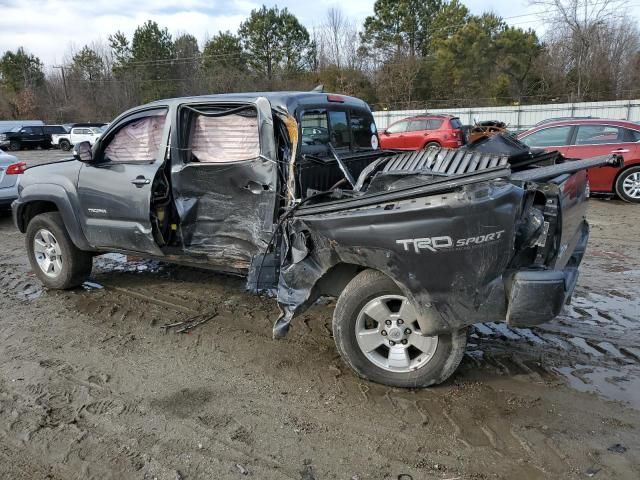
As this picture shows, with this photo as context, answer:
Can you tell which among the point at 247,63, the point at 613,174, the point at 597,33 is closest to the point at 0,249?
the point at 613,174

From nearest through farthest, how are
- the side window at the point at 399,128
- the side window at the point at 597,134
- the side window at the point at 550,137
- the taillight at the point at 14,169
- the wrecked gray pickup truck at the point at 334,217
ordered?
the wrecked gray pickup truck at the point at 334,217
the taillight at the point at 14,169
the side window at the point at 597,134
the side window at the point at 550,137
the side window at the point at 399,128

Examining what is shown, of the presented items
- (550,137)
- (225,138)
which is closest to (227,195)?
(225,138)

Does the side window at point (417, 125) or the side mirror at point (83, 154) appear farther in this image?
the side window at point (417, 125)

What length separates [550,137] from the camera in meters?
11.1

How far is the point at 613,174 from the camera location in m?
10.4

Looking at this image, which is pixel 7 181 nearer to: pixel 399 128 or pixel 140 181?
pixel 140 181

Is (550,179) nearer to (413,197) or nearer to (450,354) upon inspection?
(413,197)

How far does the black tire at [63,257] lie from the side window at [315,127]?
2864 mm

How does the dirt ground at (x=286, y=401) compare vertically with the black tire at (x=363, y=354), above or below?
below

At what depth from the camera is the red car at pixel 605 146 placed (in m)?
10.3

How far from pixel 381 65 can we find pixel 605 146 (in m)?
36.1

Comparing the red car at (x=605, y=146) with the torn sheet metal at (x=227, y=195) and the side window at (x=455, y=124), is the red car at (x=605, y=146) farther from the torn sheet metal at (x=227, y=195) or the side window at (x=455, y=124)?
the torn sheet metal at (x=227, y=195)

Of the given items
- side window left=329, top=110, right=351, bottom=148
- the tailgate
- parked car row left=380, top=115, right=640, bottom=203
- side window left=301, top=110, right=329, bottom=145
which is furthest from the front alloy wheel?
parked car row left=380, top=115, right=640, bottom=203

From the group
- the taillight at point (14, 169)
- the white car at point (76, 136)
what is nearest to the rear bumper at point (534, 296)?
the taillight at point (14, 169)
